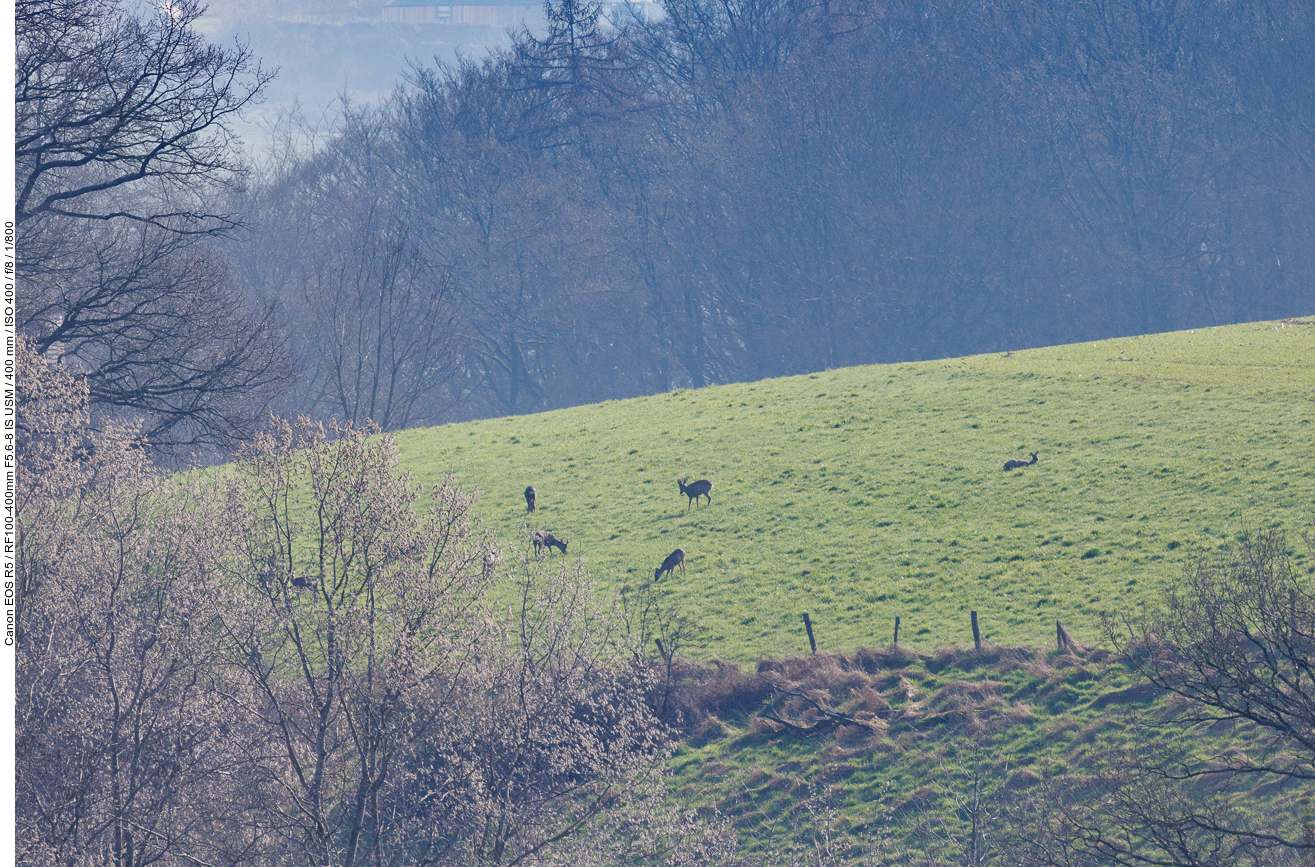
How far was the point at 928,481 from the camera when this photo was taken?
29.1 meters

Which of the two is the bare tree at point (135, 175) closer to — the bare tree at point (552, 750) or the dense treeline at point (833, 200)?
the bare tree at point (552, 750)

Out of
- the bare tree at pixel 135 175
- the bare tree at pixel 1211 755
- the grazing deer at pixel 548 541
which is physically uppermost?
the bare tree at pixel 135 175

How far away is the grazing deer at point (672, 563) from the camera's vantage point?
83.5 ft

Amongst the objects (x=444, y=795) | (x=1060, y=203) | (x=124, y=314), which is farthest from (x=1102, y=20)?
(x=444, y=795)

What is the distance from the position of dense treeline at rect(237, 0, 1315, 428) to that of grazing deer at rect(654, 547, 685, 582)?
36.7m

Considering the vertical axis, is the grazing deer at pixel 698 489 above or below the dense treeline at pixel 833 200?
below

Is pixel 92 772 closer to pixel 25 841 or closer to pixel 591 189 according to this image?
pixel 25 841

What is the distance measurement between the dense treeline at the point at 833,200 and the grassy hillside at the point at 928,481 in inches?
955

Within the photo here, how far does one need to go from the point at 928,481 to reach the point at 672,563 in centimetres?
766

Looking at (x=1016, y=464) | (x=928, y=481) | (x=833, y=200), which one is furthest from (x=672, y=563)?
(x=833, y=200)

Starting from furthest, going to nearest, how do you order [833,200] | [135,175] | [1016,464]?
[833,200], [1016,464], [135,175]

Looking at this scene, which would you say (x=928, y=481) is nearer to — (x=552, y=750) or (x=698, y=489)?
(x=698, y=489)

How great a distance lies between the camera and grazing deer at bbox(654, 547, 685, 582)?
1001 inches

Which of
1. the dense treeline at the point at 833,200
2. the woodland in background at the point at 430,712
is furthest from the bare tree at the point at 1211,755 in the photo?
the dense treeline at the point at 833,200
